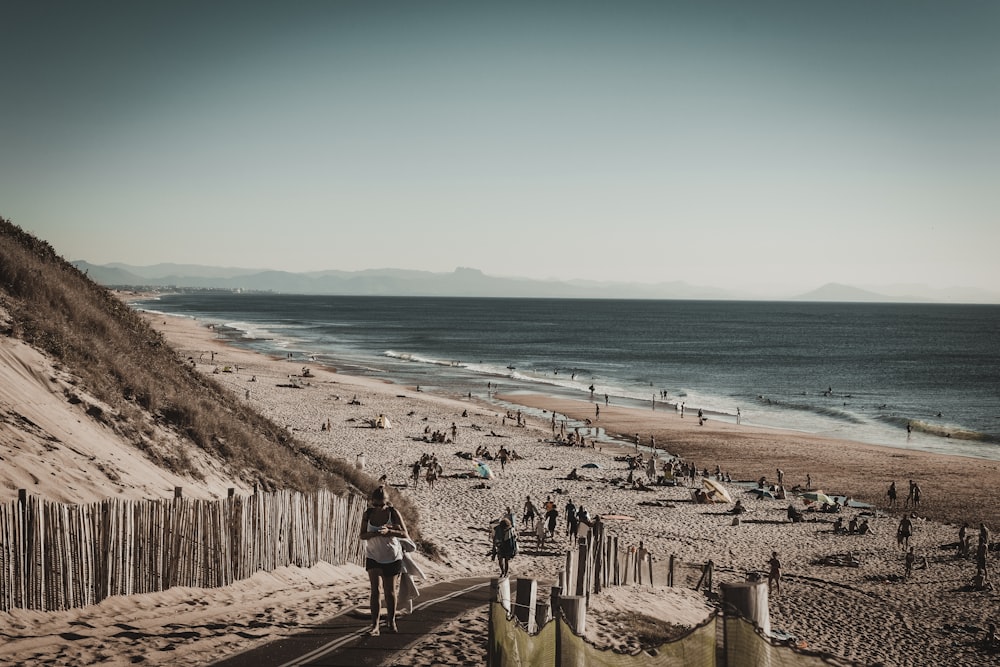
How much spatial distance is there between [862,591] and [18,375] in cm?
1965

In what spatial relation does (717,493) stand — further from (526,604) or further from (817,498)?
(526,604)

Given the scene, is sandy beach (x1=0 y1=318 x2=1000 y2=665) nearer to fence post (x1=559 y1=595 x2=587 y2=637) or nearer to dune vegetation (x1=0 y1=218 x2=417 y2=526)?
fence post (x1=559 y1=595 x2=587 y2=637)

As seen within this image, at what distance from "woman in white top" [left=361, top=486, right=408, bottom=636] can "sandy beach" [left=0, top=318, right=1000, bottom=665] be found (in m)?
0.72

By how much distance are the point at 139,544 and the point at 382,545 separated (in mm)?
3152

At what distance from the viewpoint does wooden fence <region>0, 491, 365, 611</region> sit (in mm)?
7645

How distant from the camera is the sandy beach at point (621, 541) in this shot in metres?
8.04

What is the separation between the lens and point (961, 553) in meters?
21.5

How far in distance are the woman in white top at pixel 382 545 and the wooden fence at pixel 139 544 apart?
279cm

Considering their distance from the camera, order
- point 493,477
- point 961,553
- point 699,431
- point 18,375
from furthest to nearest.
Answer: point 699,431 < point 493,477 < point 961,553 < point 18,375

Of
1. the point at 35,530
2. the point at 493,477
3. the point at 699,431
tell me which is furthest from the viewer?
the point at 699,431

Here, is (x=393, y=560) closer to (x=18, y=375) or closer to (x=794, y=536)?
(x=18, y=375)

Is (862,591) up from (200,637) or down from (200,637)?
down

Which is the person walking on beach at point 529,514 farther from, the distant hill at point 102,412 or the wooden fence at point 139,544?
the wooden fence at point 139,544

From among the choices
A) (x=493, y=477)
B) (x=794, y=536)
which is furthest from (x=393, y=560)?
(x=493, y=477)
